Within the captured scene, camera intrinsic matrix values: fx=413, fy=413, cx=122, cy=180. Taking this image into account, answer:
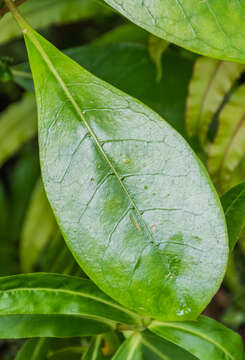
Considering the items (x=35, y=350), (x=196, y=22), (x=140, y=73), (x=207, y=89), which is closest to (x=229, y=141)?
(x=207, y=89)

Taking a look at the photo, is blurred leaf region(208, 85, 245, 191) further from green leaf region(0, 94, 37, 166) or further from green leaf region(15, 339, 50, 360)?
green leaf region(0, 94, 37, 166)

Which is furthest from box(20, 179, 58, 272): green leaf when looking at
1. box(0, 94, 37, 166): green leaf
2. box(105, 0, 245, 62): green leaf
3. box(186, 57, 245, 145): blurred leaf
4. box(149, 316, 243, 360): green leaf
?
box(105, 0, 245, 62): green leaf

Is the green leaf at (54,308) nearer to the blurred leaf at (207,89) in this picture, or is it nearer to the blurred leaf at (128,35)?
the blurred leaf at (207,89)

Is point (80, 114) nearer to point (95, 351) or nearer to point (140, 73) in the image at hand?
point (95, 351)

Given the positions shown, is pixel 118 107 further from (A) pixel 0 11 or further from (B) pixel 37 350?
(B) pixel 37 350

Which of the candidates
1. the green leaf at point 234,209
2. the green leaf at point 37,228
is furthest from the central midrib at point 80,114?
the green leaf at point 37,228
